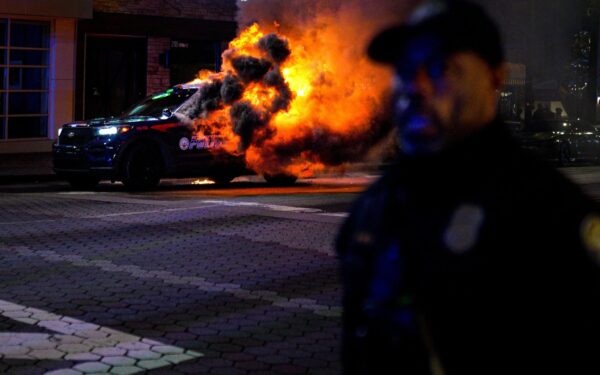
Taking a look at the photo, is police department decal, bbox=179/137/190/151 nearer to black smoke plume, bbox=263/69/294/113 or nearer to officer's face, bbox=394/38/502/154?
black smoke plume, bbox=263/69/294/113

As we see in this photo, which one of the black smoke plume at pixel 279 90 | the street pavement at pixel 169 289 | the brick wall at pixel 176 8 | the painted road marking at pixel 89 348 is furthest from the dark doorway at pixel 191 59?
the painted road marking at pixel 89 348

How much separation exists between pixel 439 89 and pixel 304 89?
14.2 m

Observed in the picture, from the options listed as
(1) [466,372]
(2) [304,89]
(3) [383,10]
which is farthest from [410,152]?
(2) [304,89]

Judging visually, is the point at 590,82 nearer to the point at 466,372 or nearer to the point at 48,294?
the point at 48,294

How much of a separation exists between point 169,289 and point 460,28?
638 centimetres

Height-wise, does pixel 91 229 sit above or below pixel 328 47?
below

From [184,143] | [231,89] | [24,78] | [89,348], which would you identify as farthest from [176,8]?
[89,348]

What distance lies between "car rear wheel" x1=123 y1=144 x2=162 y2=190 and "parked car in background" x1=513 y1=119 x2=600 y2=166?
44.8 ft

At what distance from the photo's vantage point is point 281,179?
18.8m

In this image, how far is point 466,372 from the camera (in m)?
2.25

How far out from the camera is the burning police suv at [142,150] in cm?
1695

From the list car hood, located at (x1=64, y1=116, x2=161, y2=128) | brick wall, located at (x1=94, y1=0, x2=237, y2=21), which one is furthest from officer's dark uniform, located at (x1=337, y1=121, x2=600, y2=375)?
brick wall, located at (x1=94, y1=0, x2=237, y2=21)

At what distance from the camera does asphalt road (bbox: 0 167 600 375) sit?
6297 mm

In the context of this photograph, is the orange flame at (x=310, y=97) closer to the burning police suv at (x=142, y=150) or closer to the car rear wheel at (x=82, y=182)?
the burning police suv at (x=142, y=150)
